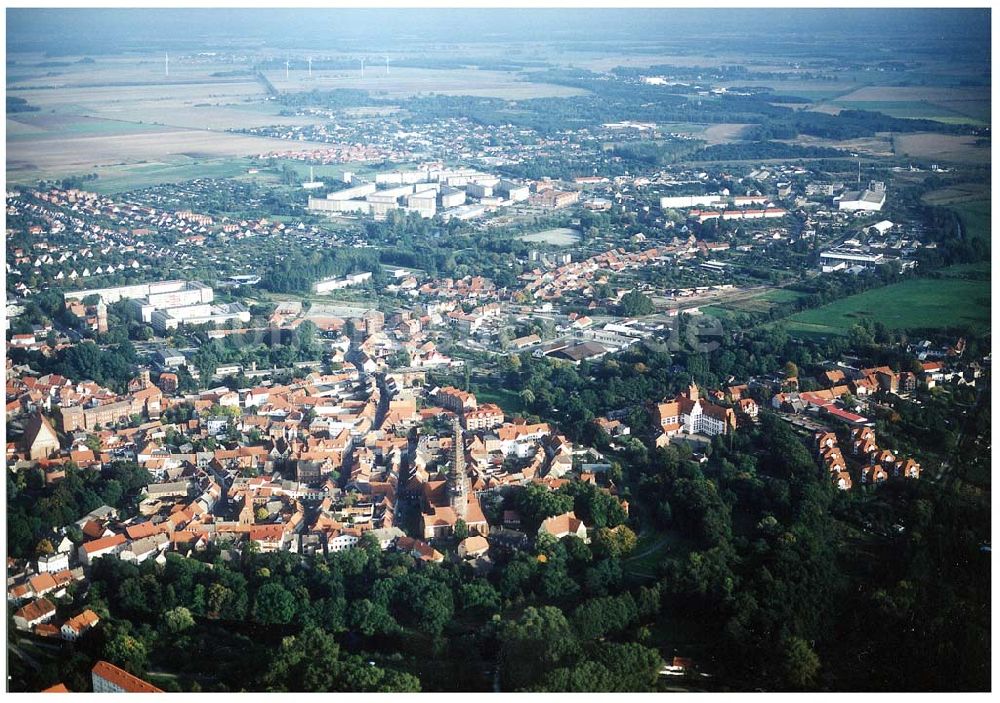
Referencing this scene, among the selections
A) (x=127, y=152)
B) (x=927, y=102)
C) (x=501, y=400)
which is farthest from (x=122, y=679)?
(x=927, y=102)

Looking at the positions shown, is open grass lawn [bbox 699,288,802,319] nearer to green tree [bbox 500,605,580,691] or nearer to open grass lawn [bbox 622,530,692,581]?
open grass lawn [bbox 622,530,692,581]

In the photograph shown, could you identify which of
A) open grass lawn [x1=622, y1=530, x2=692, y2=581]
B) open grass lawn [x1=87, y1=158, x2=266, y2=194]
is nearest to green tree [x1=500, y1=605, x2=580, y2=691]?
open grass lawn [x1=622, y1=530, x2=692, y2=581]

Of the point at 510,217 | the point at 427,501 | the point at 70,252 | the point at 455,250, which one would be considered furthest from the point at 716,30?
the point at 427,501

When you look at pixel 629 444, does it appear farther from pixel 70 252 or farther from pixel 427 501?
pixel 70 252

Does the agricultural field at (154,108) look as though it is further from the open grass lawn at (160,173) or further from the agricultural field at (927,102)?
the agricultural field at (927,102)

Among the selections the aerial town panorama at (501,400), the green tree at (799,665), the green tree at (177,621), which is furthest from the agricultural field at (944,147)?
the green tree at (177,621)
